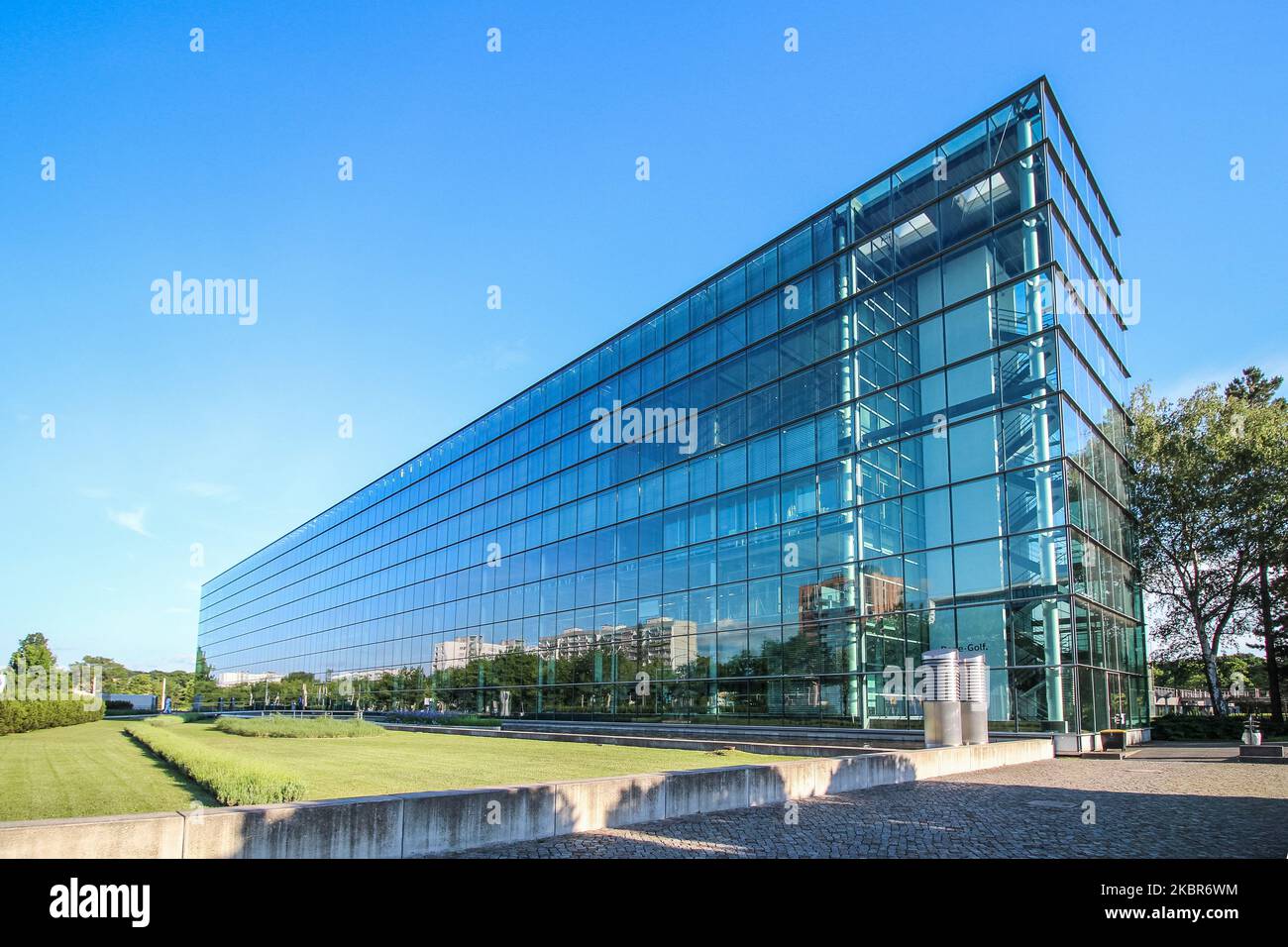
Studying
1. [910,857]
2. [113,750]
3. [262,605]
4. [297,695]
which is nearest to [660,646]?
[113,750]

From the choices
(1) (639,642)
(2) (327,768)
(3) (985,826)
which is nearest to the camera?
(3) (985,826)

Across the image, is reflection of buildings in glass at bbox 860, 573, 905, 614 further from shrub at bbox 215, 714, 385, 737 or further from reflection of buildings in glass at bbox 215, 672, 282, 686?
reflection of buildings in glass at bbox 215, 672, 282, 686

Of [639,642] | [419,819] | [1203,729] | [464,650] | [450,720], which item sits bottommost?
[450,720]

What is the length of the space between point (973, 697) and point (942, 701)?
1202 mm

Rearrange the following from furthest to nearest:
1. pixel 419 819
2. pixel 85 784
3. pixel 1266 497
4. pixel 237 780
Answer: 1. pixel 1266 497
2. pixel 85 784
3. pixel 237 780
4. pixel 419 819

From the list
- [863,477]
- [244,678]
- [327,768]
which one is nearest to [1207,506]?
[863,477]

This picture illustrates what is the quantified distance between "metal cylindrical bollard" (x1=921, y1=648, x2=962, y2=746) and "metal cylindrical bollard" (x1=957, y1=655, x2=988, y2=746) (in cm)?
48

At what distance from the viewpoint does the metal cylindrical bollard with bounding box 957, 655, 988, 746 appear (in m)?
22.7

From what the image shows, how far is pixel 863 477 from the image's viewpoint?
31.2 m

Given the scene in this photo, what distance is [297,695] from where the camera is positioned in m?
80.9

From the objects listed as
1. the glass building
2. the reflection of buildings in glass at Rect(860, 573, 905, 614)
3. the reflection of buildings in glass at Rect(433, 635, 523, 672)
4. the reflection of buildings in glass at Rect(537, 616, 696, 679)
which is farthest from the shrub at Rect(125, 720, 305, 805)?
the reflection of buildings in glass at Rect(433, 635, 523, 672)

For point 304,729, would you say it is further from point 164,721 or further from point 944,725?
point 944,725

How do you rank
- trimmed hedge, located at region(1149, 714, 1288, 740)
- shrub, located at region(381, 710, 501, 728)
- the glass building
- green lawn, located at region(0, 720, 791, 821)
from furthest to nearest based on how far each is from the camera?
shrub, located at region(381, 710, 501, 728) → trimmed hedge, located at region(1149, 714, 1288, 740) → the glass building → green lawn, located at region(0, 720, 791, 821)
